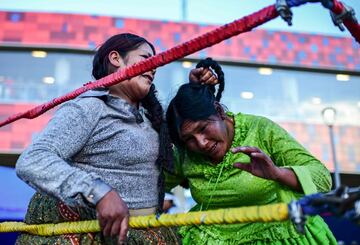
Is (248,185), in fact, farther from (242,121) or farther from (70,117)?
(70,117)

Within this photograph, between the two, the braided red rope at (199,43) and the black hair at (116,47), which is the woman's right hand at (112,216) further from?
the black hair at (116,47)

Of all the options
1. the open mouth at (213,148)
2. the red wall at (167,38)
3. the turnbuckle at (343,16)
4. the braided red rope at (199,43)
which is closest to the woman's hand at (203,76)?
the open mouth at (213,148)

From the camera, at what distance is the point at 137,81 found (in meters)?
1.51

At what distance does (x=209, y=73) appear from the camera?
1683 mm

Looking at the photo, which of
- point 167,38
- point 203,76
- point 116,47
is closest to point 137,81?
point 116,47

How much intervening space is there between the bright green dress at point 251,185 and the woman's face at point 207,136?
0.05m

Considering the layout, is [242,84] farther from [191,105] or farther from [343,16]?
[343,16]

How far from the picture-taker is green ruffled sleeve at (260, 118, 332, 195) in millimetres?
1352

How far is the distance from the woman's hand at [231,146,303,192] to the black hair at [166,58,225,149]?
13.9 inches

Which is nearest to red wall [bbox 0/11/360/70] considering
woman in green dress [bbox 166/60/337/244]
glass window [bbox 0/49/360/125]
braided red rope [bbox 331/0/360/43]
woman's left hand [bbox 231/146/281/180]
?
glass window [bbox 0/49/360/125]

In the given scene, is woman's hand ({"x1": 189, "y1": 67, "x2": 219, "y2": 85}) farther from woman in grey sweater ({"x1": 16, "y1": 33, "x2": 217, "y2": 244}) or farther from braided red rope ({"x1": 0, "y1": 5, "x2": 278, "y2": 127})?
braided red rope ({"x1": 0, "y1": 5, "x2": 278, "y2": 127})

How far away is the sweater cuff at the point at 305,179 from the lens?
133cm

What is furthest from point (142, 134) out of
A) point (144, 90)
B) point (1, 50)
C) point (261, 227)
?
point (1, 50)

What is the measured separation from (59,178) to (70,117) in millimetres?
230
